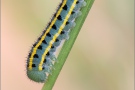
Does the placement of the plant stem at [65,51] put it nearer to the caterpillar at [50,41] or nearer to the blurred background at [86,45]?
the caterpillar at [50,41]

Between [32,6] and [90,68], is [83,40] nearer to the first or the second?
[90,68]

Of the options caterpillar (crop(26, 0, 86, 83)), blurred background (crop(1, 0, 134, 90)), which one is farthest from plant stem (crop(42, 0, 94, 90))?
blurred background (crop(1, 0, 134, 90))

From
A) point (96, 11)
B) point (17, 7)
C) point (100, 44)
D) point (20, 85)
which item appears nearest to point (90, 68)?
point (100, 44)

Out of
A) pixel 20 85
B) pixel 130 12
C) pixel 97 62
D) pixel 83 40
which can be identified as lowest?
pixel 20 85

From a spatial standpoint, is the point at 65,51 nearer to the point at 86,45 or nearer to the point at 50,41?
the point at 50,41

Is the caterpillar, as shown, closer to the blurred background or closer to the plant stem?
the plant stem

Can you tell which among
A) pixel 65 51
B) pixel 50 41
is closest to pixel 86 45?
pixel 50 41
